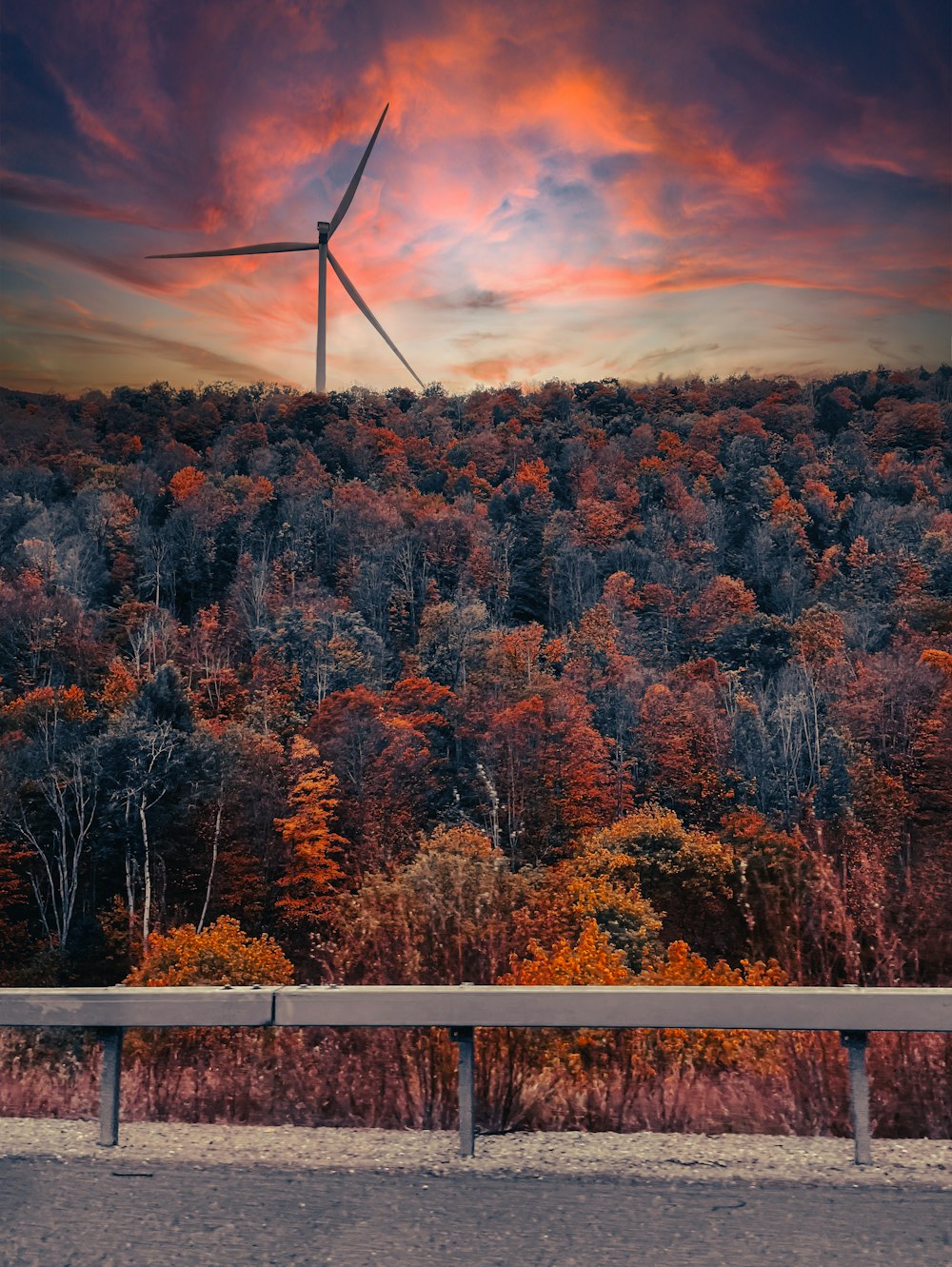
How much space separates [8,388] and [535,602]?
136 feet

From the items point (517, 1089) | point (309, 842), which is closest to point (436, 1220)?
point (517, 1089)

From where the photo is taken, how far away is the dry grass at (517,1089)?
5.02 meters

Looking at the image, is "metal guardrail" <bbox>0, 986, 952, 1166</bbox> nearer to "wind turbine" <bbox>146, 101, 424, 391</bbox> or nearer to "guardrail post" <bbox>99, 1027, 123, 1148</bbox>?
"guardrail post" <bbox>99, 1027, 123, 1148</bbox>

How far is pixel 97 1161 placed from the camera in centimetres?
441

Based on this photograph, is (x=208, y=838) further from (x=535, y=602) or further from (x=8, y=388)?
(x=8, y=388)

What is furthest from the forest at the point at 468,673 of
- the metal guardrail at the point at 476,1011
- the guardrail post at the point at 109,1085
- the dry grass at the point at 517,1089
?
the guardrail post at the point at 109,1085

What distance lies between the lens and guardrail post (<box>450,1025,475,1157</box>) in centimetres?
454

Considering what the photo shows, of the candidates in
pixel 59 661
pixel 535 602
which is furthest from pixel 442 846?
pixel 535 602

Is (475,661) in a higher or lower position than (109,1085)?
higher

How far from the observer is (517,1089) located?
16.8ft

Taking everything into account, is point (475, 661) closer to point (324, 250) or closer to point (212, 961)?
point (324, 250)

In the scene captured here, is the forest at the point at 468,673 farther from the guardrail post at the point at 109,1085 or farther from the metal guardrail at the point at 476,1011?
the guardrail post at the point at 109,1085

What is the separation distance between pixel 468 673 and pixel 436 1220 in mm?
65557

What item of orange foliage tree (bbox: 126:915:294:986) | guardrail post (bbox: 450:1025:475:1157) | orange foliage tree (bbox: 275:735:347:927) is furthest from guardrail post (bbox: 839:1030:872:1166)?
orange foliage tree (bbox: 275:735:347:927)
